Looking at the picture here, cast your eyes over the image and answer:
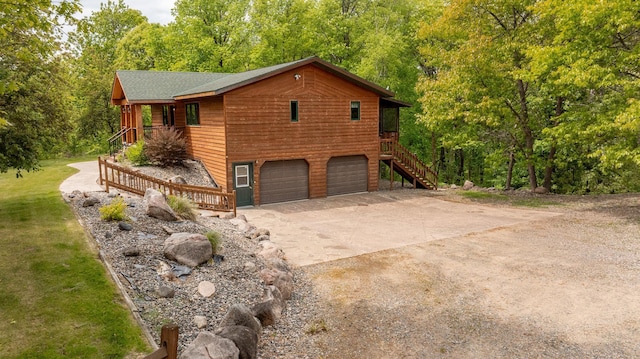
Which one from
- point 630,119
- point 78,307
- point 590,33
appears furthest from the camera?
point 590,33

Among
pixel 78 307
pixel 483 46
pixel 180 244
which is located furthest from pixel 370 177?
pixel 78 307

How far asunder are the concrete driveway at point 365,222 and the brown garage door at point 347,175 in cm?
58

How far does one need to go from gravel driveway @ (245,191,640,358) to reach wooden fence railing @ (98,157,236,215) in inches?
67.2

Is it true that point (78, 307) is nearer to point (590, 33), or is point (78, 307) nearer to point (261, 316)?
point (261, 316)

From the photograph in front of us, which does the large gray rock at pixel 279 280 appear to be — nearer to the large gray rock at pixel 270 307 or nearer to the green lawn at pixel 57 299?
the large gray rock at pixel 270 307

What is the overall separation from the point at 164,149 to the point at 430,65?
65.8ft

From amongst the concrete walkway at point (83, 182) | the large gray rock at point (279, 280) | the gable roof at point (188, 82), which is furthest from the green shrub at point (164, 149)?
the large gray rock at point (279, 280)

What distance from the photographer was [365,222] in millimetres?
17281

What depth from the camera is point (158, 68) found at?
140ft

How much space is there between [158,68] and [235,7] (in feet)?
31.6

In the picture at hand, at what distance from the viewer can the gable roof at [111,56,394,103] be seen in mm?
19844

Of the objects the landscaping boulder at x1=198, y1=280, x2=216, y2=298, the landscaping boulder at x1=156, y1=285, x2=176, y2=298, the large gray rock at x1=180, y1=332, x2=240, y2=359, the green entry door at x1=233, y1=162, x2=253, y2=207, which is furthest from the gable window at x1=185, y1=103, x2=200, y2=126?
the large gray rock at x1=180, y1=332, x2=240, y2=359

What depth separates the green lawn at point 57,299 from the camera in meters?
6.14

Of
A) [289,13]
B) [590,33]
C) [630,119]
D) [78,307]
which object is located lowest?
[78,307]
